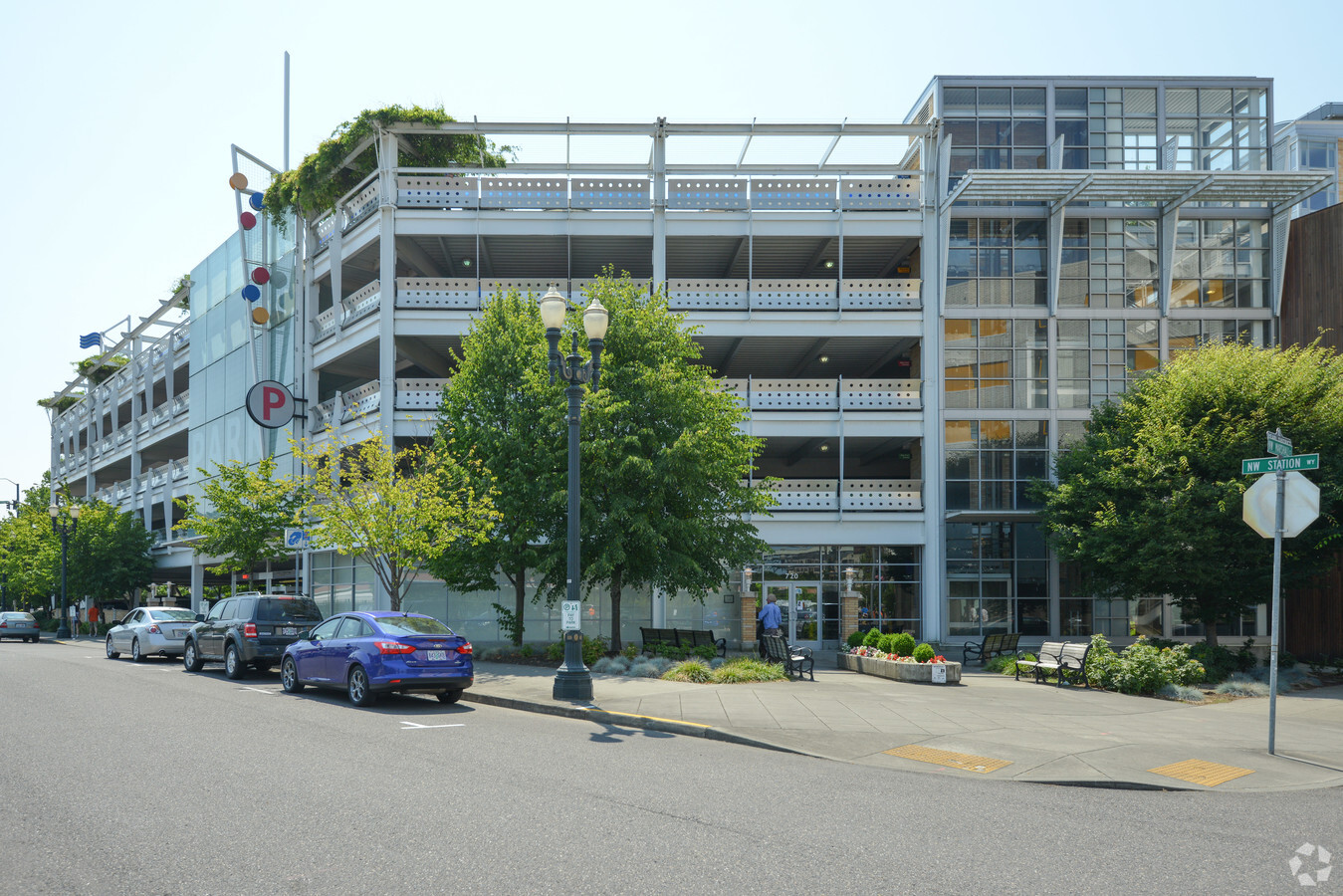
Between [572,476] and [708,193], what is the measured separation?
1834 centimetres

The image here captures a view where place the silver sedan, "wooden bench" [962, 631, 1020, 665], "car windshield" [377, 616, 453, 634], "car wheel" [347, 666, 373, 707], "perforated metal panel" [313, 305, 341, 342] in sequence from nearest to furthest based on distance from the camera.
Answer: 1. "car wheel" [347, 666, 373, 707]
2. "car windshield" [377, 616, 453, 634]
3. "wooden bench" [962, 631, 1020, 665]
4. "perforated metal panel" [313, 305, 341, 342]
5. the silver sedan

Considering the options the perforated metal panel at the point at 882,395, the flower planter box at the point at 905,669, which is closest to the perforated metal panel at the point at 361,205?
the perforated metal panel at the point at 882,395

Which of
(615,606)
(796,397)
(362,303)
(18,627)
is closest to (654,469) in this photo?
(615,606)

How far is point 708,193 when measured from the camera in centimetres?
3059

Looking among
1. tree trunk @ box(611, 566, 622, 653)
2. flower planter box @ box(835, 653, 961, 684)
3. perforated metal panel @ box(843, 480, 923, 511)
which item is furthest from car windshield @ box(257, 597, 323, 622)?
perforated metal panel @ box(843, 480, 923, 511)

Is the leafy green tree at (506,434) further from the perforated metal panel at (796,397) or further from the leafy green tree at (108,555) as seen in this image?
the leafy green tree at (108,555)

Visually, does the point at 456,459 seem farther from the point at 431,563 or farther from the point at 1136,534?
the point at 1136,534

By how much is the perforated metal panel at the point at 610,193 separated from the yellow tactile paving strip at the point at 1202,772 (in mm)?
24274

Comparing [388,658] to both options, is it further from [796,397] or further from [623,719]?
[796,397]

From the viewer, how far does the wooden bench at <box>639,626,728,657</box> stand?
74.8 ft

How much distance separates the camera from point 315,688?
17234mm

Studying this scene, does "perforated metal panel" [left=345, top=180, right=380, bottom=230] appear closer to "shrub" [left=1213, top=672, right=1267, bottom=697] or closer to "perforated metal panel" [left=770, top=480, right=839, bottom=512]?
"perforated metal panel" [left=770, top=480, right=839, bottom=512]

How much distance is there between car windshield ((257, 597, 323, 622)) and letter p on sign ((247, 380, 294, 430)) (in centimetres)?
1528

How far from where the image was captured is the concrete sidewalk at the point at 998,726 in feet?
32.0
